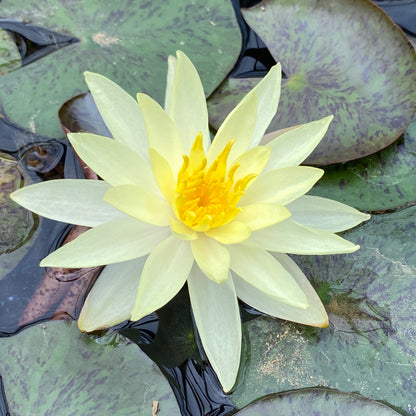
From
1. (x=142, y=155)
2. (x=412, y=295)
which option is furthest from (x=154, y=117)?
(x=412, y=295)

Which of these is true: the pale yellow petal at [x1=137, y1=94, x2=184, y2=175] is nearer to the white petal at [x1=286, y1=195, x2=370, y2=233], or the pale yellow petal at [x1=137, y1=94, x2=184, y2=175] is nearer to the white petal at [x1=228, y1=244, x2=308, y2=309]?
the white petal at [x1=228, y1=244, x2=308, y2=309]

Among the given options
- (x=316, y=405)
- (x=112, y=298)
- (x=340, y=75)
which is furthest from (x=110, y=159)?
(x=340, y=75)

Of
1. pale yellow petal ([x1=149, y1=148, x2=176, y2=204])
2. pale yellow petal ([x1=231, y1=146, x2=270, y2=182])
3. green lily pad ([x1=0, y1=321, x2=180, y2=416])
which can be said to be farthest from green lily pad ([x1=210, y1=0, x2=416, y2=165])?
green lily pad ([x1=0, y1=321, x2=180, y2=416])

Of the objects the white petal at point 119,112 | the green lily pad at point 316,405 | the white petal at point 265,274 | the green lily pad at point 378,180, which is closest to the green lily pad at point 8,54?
the white petal at point 119,112

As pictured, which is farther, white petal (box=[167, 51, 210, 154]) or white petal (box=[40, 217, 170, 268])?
→ white petal (box=[167, 51, 210, 154])

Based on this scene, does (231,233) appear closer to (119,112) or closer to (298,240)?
(298,240)

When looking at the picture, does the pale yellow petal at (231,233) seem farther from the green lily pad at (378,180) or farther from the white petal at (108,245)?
the green lily pad at (378,180)
